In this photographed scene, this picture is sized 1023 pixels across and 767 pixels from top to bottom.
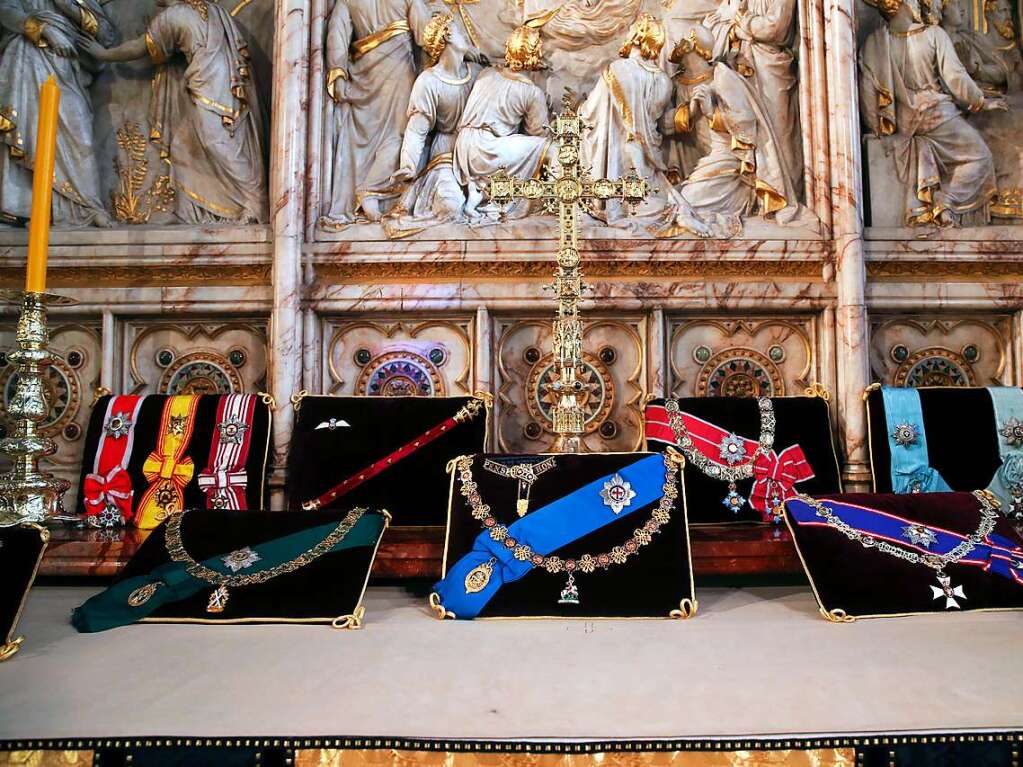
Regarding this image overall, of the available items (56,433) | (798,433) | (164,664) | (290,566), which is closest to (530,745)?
(164,664)

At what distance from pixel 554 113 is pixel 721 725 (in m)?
3.58

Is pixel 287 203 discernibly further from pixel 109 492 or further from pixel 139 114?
pixel 109 492

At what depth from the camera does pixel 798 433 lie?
349cm

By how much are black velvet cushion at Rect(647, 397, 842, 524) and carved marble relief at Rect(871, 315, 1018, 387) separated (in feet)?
2.41

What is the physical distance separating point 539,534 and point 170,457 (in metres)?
1.95

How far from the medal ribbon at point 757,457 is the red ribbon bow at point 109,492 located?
224 cm

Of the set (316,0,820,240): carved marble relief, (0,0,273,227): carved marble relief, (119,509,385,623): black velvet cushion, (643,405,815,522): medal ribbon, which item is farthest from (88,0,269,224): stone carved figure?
(643,405,815,522): medal ribbon

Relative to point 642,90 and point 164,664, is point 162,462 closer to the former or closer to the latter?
point 164,664

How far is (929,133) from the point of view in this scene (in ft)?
13.6

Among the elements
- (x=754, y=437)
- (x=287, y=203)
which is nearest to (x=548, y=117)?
(x=287, y=203)

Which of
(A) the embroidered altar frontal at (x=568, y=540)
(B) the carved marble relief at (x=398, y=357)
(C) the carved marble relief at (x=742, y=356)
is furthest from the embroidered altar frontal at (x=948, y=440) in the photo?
(B) the carved marble relief at (x=398, y=357)

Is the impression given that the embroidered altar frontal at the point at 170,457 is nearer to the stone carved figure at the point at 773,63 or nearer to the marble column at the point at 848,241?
the marble column at the point at 848,241

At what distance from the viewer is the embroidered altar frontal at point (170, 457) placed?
132 inches

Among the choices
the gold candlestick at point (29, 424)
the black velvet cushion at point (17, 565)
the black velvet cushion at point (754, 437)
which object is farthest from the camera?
the black velvet cushion at point (754, 437)
